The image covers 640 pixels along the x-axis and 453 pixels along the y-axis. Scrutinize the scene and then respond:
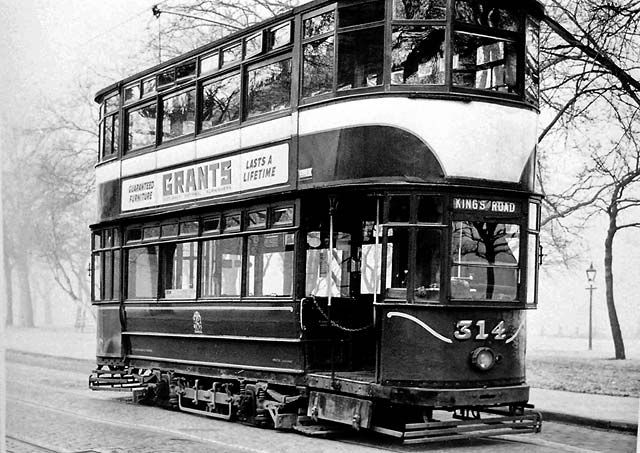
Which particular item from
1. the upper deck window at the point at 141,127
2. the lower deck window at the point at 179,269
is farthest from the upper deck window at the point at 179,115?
the lower deck window at the point at 179,269

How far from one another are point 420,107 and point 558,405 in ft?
12.4

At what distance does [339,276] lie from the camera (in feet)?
27.8

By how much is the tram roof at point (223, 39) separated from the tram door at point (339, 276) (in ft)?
5.48

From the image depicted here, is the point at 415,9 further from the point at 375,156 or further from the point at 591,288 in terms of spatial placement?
the point at 591,288

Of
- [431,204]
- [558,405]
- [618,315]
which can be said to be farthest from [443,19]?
[558,405]

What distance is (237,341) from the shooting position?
925 centimetres

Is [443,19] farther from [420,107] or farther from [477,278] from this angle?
[477,278]

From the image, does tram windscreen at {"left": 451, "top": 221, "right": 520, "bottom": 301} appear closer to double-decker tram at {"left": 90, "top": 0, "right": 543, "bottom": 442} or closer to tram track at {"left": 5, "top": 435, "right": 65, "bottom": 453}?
double-decker tram at {"left": 90, "top": 0, "right": 543, "bottom": 442}

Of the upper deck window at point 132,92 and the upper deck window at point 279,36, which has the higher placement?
the upper deck window at point 279,36

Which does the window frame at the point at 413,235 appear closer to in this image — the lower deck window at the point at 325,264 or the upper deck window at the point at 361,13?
the lower deck window at the point at 325,264

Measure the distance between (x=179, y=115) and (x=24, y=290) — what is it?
2406 millimetres

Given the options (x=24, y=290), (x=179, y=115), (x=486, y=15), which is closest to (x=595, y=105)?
(x=486, y=15)

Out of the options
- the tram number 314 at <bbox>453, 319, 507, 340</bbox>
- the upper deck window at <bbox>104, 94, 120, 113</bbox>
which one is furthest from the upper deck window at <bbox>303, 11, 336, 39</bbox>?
the upper deck window at <bbox>104, 94, 120, 113</bbox>

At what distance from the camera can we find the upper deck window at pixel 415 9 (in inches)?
299
